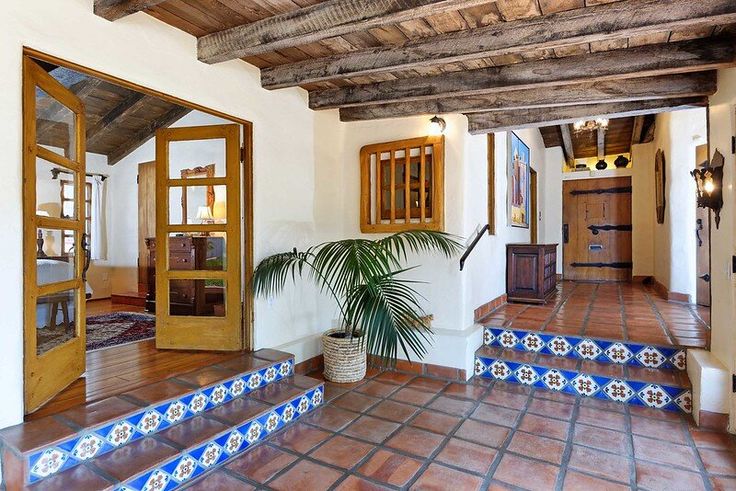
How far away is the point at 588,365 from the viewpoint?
10.3ft

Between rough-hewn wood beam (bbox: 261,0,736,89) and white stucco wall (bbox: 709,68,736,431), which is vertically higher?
rough-hewn wood beam (bbox: 261,0,736,89)

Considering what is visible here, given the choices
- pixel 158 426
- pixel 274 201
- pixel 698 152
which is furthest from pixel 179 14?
pixel 698 152

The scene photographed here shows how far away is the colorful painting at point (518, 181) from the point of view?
5070 millimetres

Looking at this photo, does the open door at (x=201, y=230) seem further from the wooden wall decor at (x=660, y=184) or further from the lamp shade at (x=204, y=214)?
the wooden wall decor at (x=660, y=184)

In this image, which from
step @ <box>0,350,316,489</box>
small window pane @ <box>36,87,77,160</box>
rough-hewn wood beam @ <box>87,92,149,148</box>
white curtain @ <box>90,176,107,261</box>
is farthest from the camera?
white curtain @ <box>90,176,107,261</box>

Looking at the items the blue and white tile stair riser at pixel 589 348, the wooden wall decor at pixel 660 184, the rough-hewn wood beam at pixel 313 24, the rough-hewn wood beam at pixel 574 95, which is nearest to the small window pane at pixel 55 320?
the rough-hewn wood beam at pixel 313 24

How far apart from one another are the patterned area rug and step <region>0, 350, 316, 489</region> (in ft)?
4.74

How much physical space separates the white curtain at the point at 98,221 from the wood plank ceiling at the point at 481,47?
4608 millimetres

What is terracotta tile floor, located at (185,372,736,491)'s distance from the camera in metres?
1.96

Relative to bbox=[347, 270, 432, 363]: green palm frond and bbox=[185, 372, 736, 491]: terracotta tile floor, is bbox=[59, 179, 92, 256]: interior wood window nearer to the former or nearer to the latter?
bbox=[185, 372, 736, 491]: terracotta tile floor

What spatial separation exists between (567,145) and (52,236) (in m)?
7.50

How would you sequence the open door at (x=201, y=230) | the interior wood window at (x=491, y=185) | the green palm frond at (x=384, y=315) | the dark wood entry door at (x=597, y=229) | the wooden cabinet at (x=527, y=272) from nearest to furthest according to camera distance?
the green palm frond at (x=384, y=315) → the open door at (x=201, y=230) → the interior wood window at (x=491, y=185) → the wooden cabinet at (x=527, y=272) → the dark wood entry door at (x=597, y=229)

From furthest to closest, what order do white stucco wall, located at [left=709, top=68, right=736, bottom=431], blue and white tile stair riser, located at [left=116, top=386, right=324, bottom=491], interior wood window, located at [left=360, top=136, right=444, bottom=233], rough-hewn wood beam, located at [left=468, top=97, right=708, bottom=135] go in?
interior wood window, located at [left=360, top=136, right=444, bottom=233], rough-hewn wood beam, located at [left=468, top=97, right=708, bottom=135], white stucco wall, located at [left=709, top=68, right=736, bottom=431], blue and white tile stair riser, located at [left=116, top=386, right=324, bottom=491]

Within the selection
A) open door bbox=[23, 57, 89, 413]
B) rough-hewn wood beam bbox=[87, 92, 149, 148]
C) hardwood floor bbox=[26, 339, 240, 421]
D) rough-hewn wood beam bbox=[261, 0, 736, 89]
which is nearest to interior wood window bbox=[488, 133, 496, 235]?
rough-hewn wood beam bbox=[261, 0, 736, 89]
